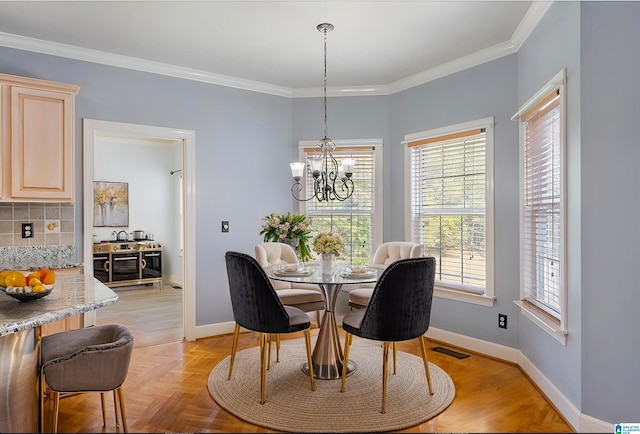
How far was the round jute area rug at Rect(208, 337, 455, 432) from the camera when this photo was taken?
2463 mm

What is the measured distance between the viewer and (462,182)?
394 centimetres

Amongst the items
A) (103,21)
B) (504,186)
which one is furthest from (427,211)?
(103,21)

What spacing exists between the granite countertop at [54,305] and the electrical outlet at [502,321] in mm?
2980

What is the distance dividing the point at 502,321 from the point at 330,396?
168cm

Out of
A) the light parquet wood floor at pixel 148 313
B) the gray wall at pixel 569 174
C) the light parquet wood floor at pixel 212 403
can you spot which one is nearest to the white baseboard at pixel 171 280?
the light parquet wood floor at pixel 148 313

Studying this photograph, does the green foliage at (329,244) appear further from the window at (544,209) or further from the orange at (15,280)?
the orange at (15,280)

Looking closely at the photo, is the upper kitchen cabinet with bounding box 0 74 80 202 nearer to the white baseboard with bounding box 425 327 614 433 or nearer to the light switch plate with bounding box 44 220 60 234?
the light switch plate with bounding box 44 220 60 234

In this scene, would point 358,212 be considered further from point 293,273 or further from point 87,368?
point 87,368

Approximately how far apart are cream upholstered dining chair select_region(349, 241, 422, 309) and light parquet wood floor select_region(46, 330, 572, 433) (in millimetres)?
750

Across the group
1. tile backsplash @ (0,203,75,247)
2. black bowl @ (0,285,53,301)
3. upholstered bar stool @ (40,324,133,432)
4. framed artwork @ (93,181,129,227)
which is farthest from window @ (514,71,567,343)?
framed artwork @ (93,181,129,227)

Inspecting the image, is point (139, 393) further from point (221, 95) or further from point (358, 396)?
point (221, 95)

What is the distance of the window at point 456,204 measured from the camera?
12.2 ft

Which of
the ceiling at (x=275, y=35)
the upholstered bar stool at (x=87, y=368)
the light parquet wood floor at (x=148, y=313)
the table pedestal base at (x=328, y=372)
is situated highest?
the ceiling at (x=275, y=35)
